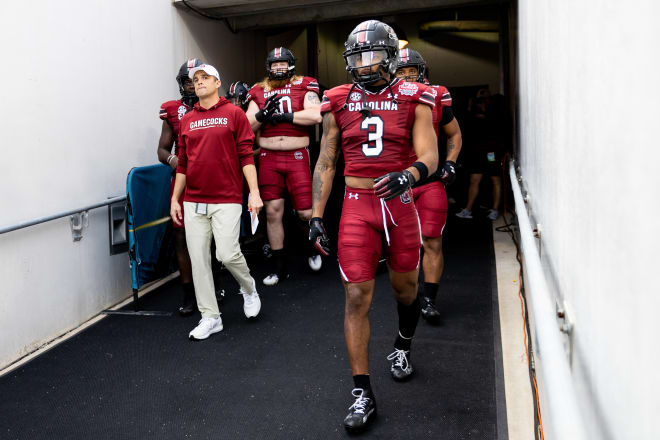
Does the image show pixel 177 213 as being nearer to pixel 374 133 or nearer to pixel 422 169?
pixel 374 133

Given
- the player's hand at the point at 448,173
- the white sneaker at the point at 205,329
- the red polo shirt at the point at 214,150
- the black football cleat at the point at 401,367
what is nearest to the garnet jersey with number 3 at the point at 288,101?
the red polo shirt at the point at 214,150

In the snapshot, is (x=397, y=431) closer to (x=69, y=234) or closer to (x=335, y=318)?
(x=335, y=318)

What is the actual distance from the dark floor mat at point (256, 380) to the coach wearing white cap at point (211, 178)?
1.72 ft

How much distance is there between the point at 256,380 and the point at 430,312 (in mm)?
1467

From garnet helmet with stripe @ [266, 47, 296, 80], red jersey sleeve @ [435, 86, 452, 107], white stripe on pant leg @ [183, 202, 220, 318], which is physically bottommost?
white stripe on pant leg @ [183, 202, 220, 318]

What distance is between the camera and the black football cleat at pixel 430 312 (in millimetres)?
4520

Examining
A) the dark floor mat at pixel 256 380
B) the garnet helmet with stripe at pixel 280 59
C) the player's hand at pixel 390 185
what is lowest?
the dark floor mat at pixel 256 380

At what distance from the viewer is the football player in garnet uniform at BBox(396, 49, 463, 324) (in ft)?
14.5

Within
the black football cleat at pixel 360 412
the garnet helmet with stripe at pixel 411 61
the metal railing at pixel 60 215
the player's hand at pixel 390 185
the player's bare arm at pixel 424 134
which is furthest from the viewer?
the garnet helmet with stripe at pixel 411 61

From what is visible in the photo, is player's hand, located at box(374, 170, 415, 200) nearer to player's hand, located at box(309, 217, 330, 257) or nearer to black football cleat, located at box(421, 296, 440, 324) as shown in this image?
player's hand, located at box(309, 217, 330, 257)

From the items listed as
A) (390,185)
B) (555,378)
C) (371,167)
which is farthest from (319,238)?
(555,378)

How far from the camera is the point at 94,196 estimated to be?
206 inches

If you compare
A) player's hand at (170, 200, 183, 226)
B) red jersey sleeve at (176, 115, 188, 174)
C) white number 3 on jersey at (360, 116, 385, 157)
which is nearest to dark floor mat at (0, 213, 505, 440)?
player's hand at (170, 200, 183, 226)

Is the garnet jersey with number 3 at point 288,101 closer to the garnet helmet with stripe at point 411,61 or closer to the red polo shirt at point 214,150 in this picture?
the red polo shirt at point 214,150
